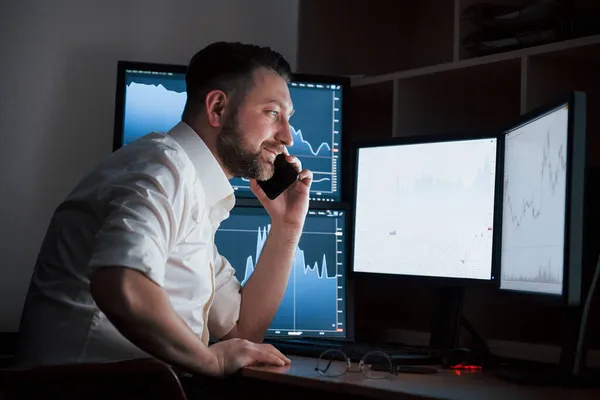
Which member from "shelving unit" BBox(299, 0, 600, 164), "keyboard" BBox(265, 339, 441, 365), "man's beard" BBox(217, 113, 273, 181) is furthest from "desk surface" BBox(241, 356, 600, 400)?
"shelving unit" BBox(299, 0, 600, 164)

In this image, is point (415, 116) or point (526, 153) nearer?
point (526, 153)

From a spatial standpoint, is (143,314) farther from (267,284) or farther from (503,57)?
(503,57)

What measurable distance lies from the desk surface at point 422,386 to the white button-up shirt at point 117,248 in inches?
9.8

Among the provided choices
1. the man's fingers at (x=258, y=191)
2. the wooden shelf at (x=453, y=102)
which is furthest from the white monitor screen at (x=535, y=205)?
the man's fingers at (x=258, y=191)

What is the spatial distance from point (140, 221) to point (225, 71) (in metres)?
0.58

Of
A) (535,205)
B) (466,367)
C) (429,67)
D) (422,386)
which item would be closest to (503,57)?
(429,67)

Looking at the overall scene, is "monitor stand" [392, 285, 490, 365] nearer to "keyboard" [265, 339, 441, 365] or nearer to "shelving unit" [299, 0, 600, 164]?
"keyboard" [265, 339, 441, 365]

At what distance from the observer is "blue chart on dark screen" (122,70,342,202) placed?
7.83ft

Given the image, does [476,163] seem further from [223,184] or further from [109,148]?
[109,148]

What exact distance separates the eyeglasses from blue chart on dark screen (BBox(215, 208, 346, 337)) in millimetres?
420

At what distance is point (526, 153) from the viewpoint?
1.87 metres

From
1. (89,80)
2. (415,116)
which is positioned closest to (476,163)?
(415,116)

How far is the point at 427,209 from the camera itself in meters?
2.19

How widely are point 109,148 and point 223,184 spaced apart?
31.2 inches
